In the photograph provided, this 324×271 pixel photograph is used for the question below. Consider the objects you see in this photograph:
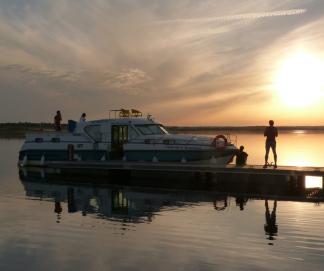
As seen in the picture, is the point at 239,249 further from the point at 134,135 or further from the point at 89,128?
the point at 89,128

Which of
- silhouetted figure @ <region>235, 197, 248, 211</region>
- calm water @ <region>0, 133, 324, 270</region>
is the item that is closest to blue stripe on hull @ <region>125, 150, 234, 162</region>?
calm water @ <region>0, 133, 324, 270</region>

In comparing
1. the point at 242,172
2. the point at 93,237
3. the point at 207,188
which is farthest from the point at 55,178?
the point at 93,237

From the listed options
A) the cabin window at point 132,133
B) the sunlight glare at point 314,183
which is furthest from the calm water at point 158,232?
the sunlight glare at point 314,183

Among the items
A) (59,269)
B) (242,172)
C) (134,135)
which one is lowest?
(59,269)

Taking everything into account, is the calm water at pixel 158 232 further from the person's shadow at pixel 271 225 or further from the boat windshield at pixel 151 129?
the boat windshield at pixel 151 129

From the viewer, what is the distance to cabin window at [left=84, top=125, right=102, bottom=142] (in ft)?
82.0

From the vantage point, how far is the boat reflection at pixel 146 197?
15367 millimetres

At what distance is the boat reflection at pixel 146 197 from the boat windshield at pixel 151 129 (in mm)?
3008

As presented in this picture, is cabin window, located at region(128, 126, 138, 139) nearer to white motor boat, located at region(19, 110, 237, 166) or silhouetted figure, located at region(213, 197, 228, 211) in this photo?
white motor boat, located at region(19, 110, 237, 166)

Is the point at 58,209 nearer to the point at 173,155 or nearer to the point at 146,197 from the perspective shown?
the point at 146,197

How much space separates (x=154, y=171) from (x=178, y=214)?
24.2ft

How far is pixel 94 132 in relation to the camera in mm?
25125

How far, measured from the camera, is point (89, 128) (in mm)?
25266

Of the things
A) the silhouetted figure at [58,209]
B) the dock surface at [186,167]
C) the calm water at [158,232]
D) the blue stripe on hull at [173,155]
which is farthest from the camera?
the blue stripe on hull at [173,155]
